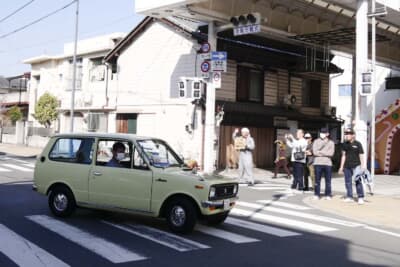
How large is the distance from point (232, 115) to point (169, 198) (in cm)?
1479

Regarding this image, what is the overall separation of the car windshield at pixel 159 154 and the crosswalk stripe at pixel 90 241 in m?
1.66

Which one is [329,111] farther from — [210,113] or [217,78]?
[217,78]

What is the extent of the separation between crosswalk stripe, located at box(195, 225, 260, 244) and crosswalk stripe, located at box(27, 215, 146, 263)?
179 centimetres

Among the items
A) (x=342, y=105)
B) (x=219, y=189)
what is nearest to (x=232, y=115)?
(x=219, y=189)

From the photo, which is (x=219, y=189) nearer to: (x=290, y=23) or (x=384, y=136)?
(x=290, y=23)

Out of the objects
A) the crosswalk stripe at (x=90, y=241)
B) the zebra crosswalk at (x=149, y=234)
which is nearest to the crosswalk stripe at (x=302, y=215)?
the zebra crosswalk at (x=149, y=234)

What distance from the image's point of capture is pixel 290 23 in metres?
21.0

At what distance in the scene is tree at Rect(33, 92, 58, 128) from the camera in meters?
34.0

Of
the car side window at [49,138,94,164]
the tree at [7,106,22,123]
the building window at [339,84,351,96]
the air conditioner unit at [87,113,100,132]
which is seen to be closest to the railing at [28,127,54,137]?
the tree at [7,106,22,123]

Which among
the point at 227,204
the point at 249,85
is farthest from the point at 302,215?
the point at 249,85

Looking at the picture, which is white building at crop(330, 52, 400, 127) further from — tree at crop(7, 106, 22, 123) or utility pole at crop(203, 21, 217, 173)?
tree at crop(7, 106, 22, 123)

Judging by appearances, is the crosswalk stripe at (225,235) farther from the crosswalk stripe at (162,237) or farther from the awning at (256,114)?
the awning at (256,114)

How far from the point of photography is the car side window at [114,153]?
8.45 meters

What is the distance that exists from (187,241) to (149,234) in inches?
28.6
